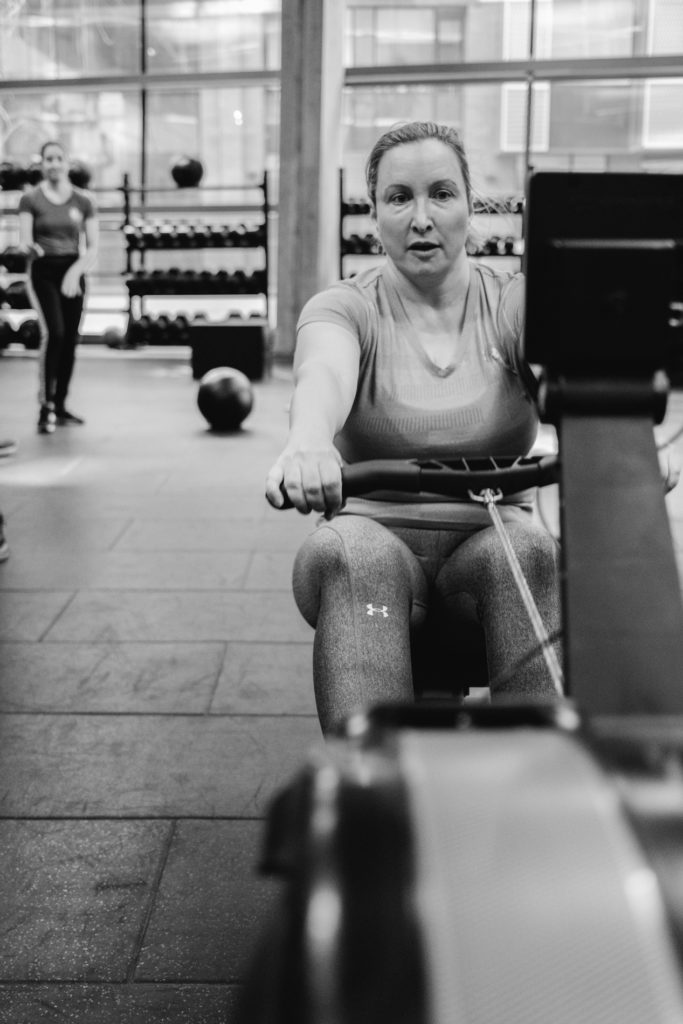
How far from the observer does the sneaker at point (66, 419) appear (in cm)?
570

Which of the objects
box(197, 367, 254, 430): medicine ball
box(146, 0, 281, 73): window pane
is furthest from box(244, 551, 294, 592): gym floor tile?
box(146, 0, 281, 73): window pane

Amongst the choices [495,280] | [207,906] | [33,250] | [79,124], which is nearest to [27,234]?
[33,250]

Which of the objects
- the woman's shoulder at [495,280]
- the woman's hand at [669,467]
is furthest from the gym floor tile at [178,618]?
the woman's hand at [669,467]

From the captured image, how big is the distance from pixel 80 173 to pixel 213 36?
2.36 meters

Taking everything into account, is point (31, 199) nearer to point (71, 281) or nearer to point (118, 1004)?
point (71, 281)

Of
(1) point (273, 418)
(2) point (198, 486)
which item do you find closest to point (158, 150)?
(1) point (273, 418)

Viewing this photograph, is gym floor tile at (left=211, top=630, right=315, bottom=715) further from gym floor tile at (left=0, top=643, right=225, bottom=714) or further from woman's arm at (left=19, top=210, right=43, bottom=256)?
woman's arm at (left=19, top=210, right=43, bottom=256)

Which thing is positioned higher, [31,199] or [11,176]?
[11,176]

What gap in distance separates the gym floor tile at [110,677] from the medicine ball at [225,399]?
300cm

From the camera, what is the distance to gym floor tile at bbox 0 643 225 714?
2.30m

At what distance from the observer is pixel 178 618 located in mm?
2873

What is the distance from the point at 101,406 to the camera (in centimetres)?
646

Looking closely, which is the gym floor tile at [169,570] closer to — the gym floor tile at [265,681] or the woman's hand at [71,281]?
the gym floor tile at [265,681]

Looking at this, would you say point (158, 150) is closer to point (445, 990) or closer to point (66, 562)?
point (66, 562)
